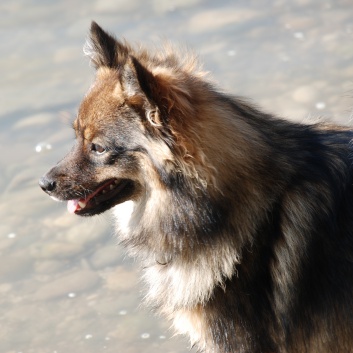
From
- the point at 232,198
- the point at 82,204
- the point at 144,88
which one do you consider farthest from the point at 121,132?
the point at 232,198

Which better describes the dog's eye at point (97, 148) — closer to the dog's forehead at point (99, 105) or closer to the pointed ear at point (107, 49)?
the dog's forehead at point (99, 105)

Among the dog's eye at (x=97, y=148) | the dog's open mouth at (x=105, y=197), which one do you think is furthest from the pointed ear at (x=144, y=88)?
the dog's open mouth at (x=105, y=197)

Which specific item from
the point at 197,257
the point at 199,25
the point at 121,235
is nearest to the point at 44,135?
the point at 199,25

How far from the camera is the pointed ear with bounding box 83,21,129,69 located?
3.82 meters

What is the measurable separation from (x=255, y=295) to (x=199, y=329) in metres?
0.34

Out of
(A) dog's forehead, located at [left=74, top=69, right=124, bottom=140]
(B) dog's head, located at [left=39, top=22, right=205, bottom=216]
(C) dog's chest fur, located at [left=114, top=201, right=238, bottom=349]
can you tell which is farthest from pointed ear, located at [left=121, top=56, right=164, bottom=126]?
(C) dog's chest fur, located at [left=114, top=201, right=238, bottom=349]

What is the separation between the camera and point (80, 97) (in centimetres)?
685

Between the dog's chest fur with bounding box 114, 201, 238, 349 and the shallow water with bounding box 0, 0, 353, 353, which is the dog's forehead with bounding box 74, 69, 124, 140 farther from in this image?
the shallow water with bounding box 0, 0, 353, 353

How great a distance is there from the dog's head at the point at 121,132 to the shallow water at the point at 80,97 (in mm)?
680

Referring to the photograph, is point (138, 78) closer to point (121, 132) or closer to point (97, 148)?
point (121, 132)

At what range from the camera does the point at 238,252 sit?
364 centimetres

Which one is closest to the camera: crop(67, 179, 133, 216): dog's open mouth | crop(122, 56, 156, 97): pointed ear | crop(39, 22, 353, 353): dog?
crop(122, 56, 156, 97): pointed ear

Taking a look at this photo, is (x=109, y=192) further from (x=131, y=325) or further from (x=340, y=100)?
(x=340, y=100)

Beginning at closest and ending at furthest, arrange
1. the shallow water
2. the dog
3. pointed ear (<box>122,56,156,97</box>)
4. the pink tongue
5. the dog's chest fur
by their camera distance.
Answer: pointed ear (<box>122,56,156,97</box>), the dog, the dog's chest fur, the pink tongue, the shallow water
